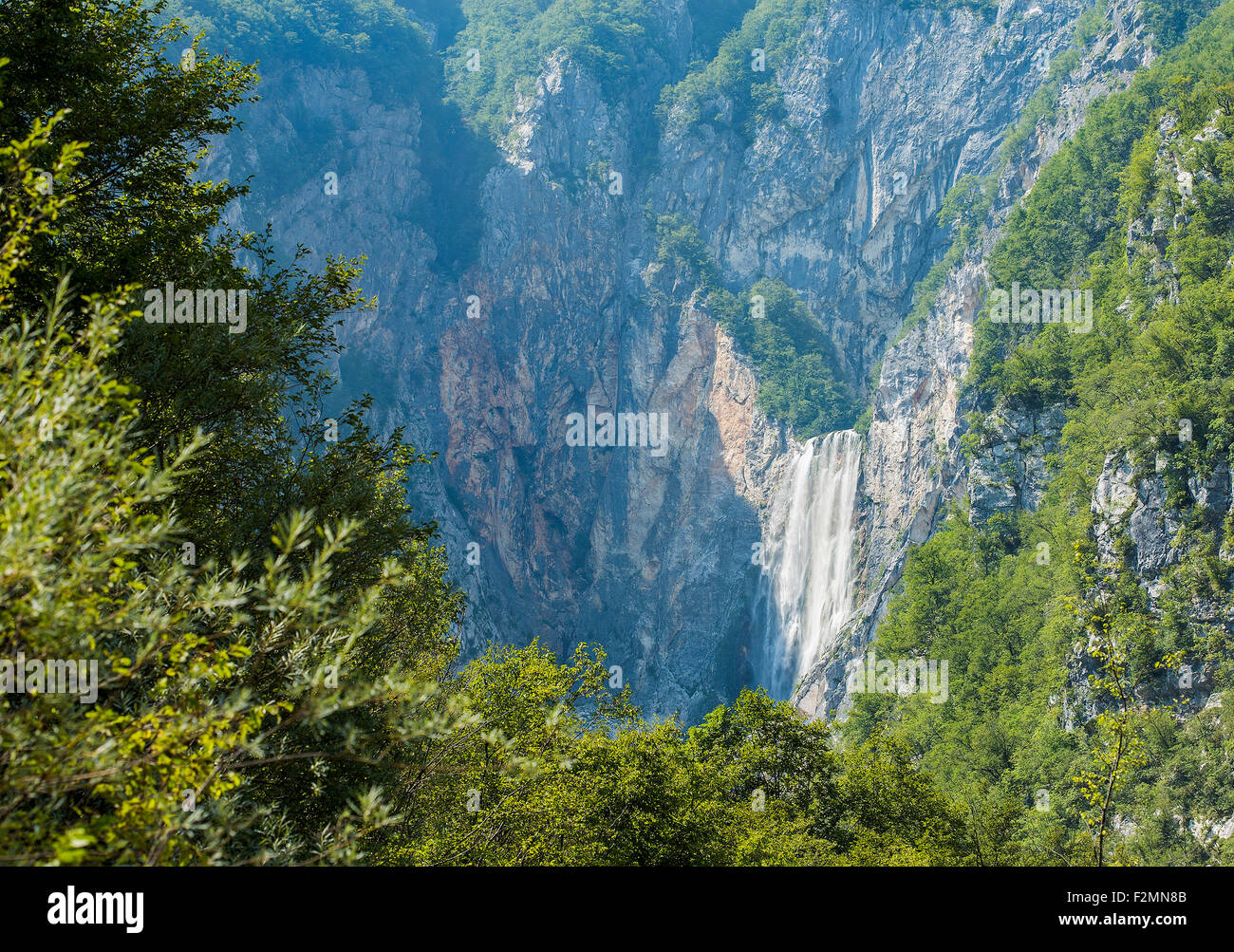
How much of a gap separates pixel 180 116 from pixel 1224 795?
36.2m

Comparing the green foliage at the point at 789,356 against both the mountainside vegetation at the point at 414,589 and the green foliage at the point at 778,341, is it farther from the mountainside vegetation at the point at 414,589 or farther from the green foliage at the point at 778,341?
the mountainside vegetation at the point at 414,589

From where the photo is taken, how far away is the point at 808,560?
238 ft

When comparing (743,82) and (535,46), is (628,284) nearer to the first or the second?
(743,82)

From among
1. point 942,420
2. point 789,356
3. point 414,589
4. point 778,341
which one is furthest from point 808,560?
point 414,589

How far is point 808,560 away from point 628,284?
3493 centimetres


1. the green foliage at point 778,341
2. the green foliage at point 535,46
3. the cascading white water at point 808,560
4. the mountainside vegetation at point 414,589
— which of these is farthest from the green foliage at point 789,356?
the green foliage at point 535,46

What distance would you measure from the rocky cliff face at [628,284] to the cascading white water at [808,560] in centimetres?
236

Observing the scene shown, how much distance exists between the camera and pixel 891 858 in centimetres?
2303

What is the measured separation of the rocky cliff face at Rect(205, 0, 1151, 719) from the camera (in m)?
79.1

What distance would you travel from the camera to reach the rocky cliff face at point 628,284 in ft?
260

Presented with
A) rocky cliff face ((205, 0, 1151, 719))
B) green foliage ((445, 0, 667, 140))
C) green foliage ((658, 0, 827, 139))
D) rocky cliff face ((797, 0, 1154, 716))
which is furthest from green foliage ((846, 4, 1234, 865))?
green foliage ((445, 0, 667, 140))

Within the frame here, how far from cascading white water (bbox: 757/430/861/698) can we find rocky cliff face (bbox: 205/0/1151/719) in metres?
2.36

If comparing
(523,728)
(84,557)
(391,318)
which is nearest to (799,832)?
(523,728)

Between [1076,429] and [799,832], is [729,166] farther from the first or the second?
[799,832]
